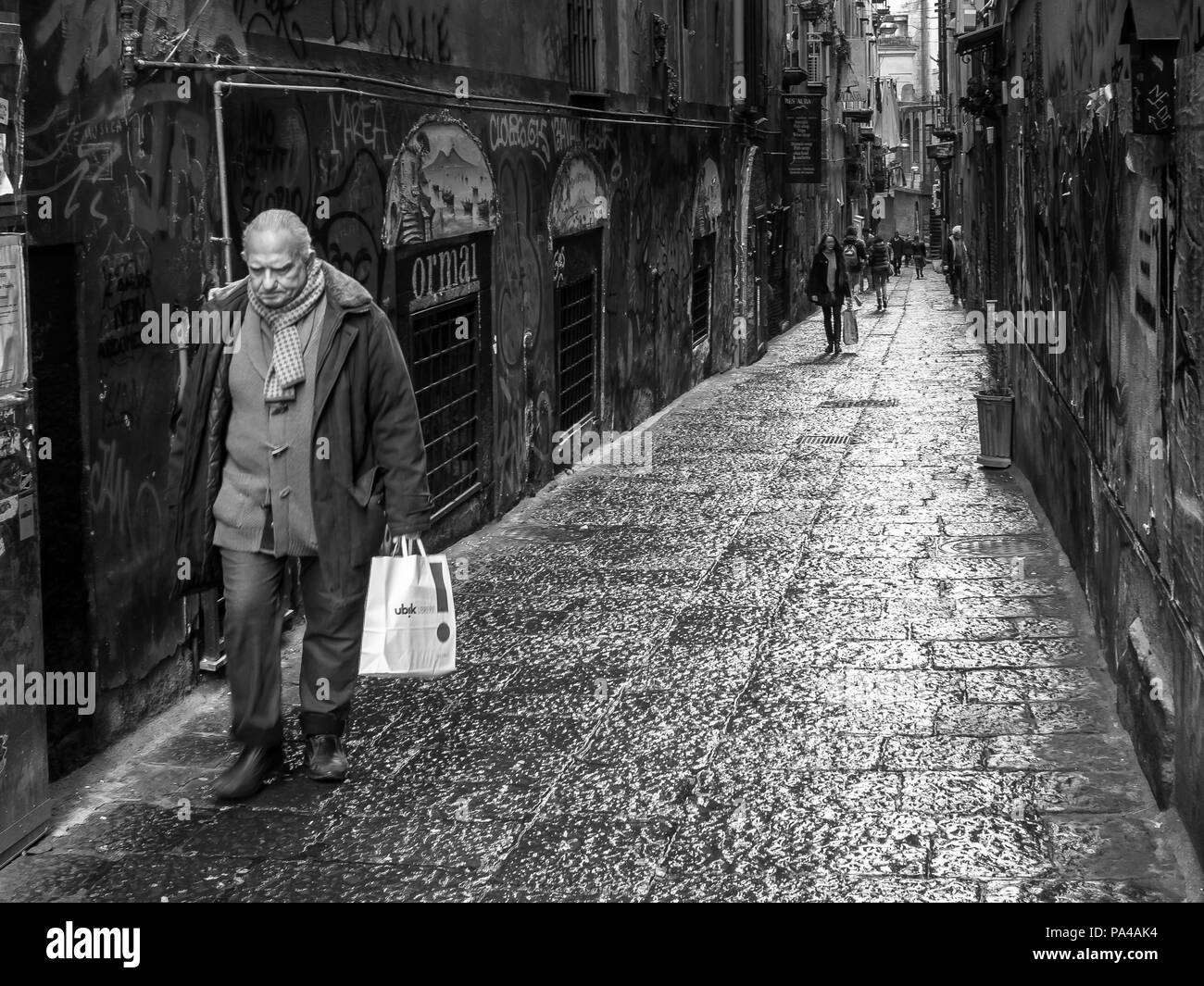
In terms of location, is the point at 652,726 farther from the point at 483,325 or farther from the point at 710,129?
the point at 710,129

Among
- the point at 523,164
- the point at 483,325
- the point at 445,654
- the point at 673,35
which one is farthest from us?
the point at 673,35

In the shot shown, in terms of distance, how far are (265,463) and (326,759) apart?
3.59ft

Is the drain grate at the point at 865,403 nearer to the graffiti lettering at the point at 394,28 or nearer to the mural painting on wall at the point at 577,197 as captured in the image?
the mural painting on wall at the point at 577,197

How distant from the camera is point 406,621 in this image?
520 centimetres

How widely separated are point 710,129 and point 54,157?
14679 millimetres

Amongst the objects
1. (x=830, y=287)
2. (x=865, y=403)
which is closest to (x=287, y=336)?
(x=865, y=403)

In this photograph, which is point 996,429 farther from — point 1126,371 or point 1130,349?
point 1130,349

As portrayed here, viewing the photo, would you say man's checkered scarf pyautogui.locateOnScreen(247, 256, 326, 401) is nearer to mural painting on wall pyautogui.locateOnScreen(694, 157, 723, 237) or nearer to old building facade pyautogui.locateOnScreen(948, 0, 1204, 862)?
old building facade pyautogui.locateOnScreen(948, 0, 1204, 862)

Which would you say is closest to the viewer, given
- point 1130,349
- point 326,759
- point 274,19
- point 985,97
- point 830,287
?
point 326,759

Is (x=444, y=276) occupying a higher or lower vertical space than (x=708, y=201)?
lower

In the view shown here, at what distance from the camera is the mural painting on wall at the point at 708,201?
18.7m

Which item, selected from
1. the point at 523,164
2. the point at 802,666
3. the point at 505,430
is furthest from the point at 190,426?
the point at 523,164

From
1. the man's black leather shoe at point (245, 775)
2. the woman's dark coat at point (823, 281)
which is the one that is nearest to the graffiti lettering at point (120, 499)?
the man's black leather shoe at point (245, 775)

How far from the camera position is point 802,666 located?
6953mm
